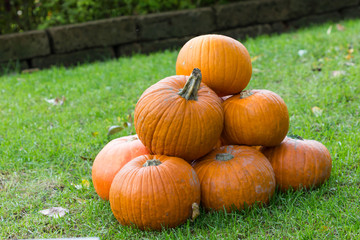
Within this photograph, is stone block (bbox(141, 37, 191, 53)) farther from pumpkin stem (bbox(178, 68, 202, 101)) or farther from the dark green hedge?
Answer: pumpkin stem (bbox(178, 68, 202, 101))

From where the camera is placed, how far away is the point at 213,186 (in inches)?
94.9

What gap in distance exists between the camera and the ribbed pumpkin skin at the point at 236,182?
2389 millimetres

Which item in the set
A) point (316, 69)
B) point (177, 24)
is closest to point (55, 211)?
point (316, 69)

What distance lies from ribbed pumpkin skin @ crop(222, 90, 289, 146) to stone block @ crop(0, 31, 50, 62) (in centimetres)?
463

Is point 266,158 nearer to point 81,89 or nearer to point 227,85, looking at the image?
point 227,85

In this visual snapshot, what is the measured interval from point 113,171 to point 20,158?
46.0 inches

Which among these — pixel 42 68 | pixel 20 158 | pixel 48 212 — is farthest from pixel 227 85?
pixel 42 68

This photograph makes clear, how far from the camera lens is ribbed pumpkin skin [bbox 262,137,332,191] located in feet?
8.54

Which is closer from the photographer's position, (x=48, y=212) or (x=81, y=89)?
(x=48, y=212)

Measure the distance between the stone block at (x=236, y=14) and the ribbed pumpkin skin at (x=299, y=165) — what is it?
15.5 ft

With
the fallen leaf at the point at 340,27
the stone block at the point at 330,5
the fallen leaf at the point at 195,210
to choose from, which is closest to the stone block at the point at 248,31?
the stone block at the point at 330,5

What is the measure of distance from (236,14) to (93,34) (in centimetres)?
234

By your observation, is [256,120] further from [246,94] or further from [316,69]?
[316,69]

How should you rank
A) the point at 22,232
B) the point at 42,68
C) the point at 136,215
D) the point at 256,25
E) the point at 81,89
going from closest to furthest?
the point at 136,215 → the point at 22,232 → the point at 81,89 → the point at 42,68 → the point at 256,25
